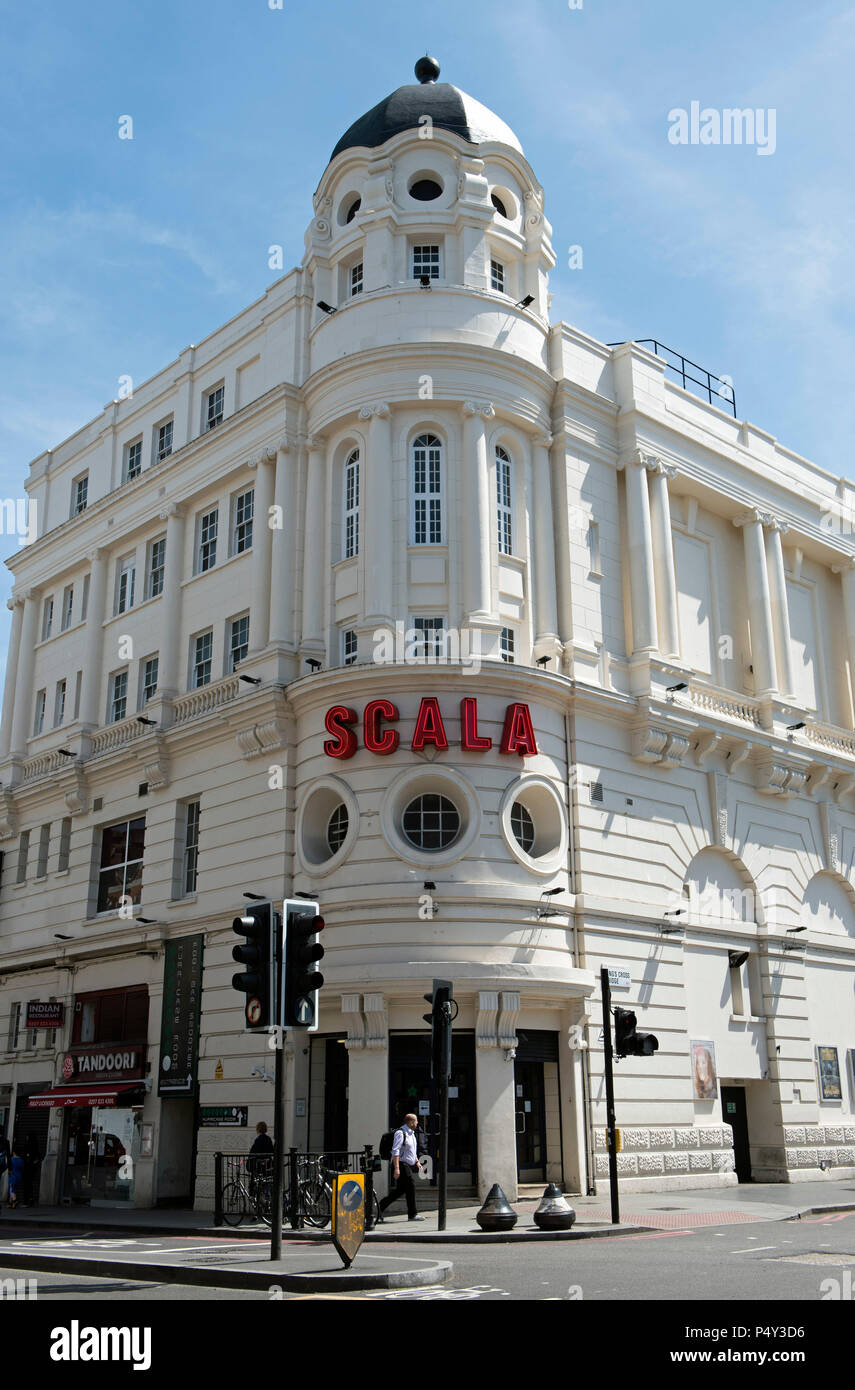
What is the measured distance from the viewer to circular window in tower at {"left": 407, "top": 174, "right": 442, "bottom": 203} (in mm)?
32000

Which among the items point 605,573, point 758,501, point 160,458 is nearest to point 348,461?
point 605,573

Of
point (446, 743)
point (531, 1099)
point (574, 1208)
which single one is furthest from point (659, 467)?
point (574, 1208)

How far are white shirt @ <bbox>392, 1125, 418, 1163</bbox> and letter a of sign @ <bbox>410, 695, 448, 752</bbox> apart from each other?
800 centimetres

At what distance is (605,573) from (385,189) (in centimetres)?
1110

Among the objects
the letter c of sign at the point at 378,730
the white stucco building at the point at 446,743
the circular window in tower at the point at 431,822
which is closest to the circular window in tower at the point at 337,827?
the white stucco building at the point at 446,743

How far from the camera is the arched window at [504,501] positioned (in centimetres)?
2962

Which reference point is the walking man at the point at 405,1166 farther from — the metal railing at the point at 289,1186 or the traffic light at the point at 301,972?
the traffic light at the point at 301,972

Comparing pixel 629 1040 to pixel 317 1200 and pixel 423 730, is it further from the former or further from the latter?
pixel 423 730

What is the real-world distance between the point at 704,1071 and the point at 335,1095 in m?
9.20

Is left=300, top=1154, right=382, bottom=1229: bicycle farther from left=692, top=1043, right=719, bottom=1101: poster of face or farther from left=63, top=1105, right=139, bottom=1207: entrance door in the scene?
left=692, top=1043, right=719, bottom=1101: poster of face

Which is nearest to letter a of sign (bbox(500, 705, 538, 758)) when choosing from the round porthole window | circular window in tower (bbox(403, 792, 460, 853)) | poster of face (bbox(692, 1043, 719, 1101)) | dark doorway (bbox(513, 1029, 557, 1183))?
circular window in tower (bbox(403, 792, 460, 853))

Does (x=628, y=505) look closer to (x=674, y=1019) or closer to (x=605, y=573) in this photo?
(x=605, y=573)

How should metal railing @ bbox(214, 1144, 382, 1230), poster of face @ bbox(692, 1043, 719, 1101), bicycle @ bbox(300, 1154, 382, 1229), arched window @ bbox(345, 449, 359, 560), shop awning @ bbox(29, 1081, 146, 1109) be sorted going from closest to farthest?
metal railing @ bbox(214, 1144, 382, 1230), bicycle @ bbox(300, 1154, 382, 1229), poster of face @ bbox(692, 1043, 719, 1101), arched window @ bbox(345, 449, 359, 560), shop awning @ bbox(29, 1081, 146, 1109)

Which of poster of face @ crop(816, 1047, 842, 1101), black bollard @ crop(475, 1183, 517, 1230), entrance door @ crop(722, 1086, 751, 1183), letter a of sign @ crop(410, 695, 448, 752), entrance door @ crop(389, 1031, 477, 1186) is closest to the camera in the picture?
black bollard @ crop(475, 1183, 517, 1230)
